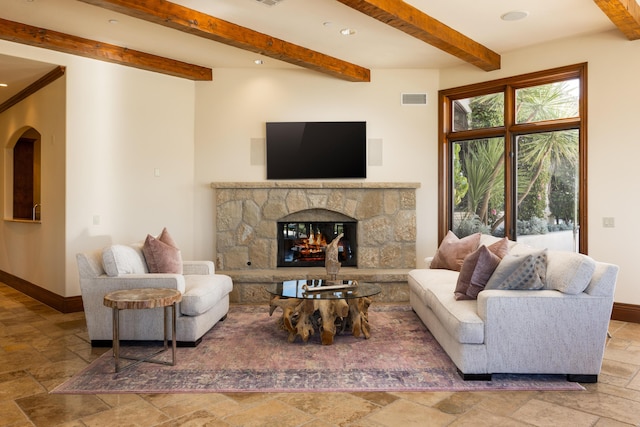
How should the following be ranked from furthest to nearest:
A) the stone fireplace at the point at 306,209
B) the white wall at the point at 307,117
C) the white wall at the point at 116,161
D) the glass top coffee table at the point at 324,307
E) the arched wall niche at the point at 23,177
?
the arched wall niche at the point at 23,177
the white wall at the point at 307,117
the stone fireplace at the point at 306,209
the white wall at the point at 116,161
the glass top coffee table at the point at 324,307

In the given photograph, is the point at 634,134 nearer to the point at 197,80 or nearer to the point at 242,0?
the point at 242,0

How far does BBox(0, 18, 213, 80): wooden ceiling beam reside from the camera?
14.9ft

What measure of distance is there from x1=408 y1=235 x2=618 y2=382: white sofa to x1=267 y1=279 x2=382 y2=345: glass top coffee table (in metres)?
1.09

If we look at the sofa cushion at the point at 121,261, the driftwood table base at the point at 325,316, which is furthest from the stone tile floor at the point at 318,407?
the driftwood table base at the point at 325,316

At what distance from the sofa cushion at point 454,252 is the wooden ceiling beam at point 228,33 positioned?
2433mm

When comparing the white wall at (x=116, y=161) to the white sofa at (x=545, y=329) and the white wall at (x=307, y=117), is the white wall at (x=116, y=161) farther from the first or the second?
the white sofa at (x=545, y=329)

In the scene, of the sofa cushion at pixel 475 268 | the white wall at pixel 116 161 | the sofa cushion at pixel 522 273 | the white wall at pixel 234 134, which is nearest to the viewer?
the sofa cushion at pixel 522 273

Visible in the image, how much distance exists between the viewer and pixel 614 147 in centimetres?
490

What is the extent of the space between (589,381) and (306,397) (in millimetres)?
1856

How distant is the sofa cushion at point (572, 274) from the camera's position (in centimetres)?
309

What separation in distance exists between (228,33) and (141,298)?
2682mm


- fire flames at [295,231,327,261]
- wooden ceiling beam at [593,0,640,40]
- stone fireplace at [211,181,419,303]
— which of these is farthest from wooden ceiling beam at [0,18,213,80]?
wooden ceiling beam at [593,0,640,40]

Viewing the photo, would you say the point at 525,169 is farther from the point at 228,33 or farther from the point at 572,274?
the point at 228,33

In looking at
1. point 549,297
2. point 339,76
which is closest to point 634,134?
point 549,297
